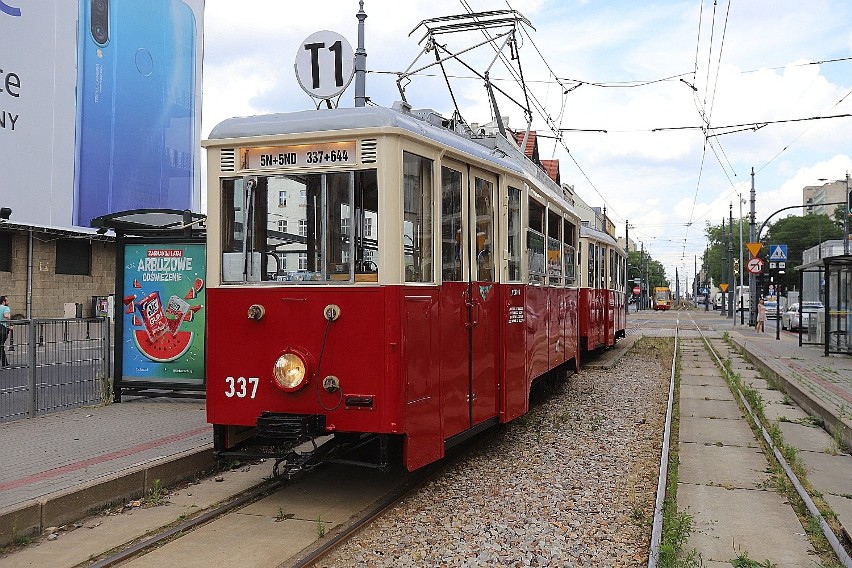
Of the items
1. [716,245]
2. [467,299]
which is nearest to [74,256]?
[467,299]

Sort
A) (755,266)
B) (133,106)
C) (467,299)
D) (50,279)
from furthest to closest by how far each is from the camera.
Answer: (755,266)
(50,279)
(133,106)
(467,299)

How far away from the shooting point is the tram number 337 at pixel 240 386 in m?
6.53

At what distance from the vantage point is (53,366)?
978cm

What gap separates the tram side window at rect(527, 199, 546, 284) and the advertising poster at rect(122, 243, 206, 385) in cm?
411

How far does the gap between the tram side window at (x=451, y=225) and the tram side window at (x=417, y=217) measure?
0.71ft

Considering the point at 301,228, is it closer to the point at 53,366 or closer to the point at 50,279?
the point at 53,366

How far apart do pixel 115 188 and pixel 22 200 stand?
12.3 feet

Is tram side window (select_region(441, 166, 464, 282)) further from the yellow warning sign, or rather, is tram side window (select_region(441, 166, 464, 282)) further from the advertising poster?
the yellow warning sign

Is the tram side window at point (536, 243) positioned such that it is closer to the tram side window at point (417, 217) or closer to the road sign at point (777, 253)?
the tram side window at point (417, 217)

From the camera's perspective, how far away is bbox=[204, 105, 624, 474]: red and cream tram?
6242 millimetres

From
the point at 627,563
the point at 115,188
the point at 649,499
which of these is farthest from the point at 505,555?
the point at 115,188

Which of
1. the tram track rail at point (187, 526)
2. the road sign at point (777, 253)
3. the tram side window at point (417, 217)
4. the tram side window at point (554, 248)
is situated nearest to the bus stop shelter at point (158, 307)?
the tram track rail at point (187, 526)

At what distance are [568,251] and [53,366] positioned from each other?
280 inches

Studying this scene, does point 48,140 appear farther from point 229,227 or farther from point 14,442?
point 229,227
